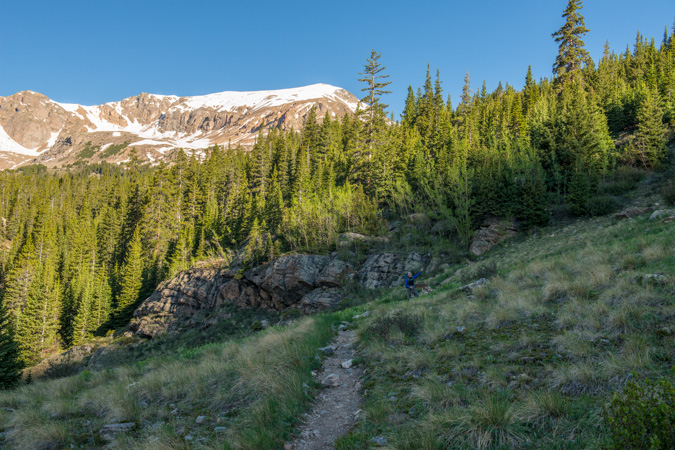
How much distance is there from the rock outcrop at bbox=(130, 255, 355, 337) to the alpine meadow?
0.28 m

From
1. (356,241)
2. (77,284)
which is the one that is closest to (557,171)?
(356,241)

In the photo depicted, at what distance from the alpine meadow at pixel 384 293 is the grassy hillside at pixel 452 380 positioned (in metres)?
0.05

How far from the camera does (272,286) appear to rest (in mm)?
35281

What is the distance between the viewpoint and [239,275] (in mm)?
39219

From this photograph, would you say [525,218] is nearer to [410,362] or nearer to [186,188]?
[410,362]

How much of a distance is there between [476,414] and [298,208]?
3897 cm

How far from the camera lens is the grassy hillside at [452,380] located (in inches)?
160

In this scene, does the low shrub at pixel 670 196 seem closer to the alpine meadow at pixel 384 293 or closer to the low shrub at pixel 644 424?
the alpine meadow at pixel 384 293

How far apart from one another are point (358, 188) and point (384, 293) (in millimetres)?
22485

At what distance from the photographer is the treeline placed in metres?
32.7

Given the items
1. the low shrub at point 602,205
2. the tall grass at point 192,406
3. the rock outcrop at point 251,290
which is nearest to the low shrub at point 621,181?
the low shrub at point 602,205

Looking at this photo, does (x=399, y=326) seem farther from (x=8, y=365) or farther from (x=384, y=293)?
(x=8, y=365)

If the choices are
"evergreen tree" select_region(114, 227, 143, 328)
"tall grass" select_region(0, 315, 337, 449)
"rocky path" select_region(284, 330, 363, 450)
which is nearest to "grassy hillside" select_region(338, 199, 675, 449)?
"rocky path" select_region(284, 330, 363, 450)

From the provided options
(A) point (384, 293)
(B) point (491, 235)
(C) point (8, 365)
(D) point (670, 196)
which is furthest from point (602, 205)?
(C) point (8, 365)
